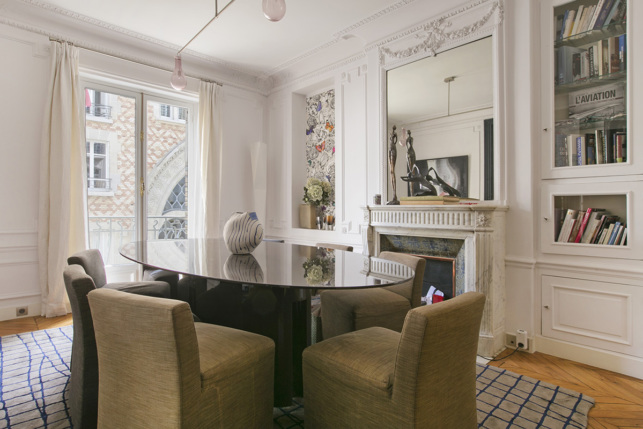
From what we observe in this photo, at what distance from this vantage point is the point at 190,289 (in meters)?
2.11

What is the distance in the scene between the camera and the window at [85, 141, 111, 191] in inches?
149

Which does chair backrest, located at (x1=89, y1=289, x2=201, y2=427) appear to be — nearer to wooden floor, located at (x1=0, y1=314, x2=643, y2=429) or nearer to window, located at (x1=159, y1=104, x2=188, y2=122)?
wooden floor, located at (x1=0, y1=314, x2=643, y2=429)

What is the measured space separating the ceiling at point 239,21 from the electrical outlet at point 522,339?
8.99 ft

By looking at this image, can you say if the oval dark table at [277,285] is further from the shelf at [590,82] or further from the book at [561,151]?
the shelf at [590,82]

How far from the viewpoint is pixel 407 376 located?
1052 millimetres

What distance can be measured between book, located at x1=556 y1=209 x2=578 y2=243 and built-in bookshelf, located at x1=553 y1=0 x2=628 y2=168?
33cm

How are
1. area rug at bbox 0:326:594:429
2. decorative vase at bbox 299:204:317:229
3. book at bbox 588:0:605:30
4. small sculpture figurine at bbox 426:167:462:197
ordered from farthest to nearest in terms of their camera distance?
decorative vase at bbox 299:204:317:229 < small sculpture figurine at bbox 426:167:462:197 < book at bbox 588:0:605:30 < area rug at bbox 0:326:594:429

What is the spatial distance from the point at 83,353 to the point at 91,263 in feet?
2.20

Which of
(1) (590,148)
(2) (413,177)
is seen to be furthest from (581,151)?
(2) (413,177)

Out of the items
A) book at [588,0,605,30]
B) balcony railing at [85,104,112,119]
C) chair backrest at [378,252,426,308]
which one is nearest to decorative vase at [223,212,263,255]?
chair backrest at [378,252,426,308]

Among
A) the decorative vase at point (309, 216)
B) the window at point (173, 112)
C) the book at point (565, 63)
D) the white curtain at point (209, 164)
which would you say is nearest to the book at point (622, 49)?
the book at point (565, 63)

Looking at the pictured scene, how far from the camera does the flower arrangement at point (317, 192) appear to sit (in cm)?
439

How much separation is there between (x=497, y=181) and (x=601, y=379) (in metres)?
1.42

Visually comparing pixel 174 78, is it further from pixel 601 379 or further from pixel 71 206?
pixel 601 379
